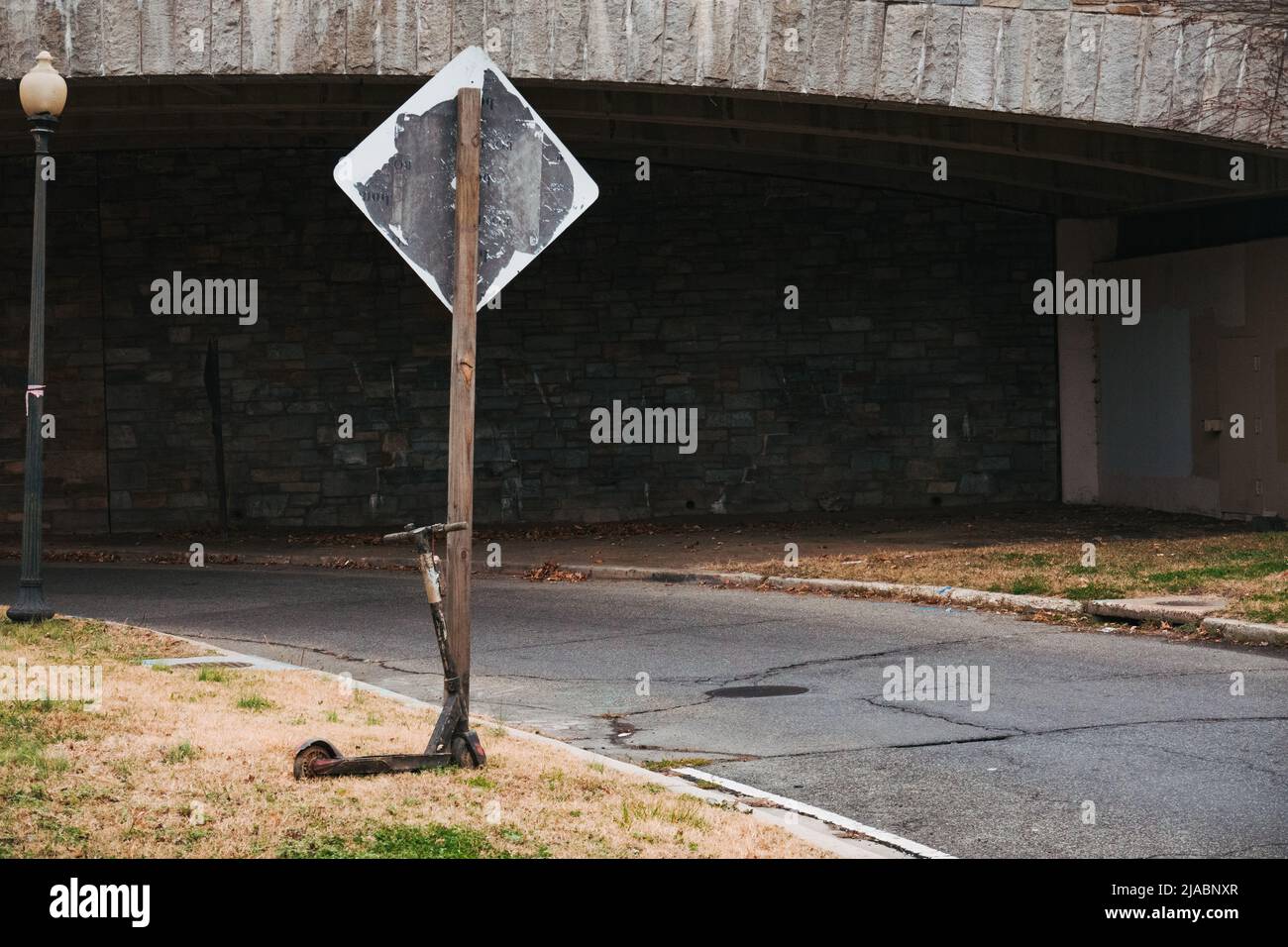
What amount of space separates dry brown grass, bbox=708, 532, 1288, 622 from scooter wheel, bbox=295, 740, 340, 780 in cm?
767

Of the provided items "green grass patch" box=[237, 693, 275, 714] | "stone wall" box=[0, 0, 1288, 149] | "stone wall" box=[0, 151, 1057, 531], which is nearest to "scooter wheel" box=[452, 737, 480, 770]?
"green grass patch" box=[237, 693, 275, 714]

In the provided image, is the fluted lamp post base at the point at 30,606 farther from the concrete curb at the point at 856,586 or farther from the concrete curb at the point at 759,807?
the concrete curb at the point at 856,586

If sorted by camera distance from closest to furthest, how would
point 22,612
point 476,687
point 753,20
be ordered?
point 476,687
point 22,612
point 753,20

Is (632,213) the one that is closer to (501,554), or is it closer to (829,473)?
(829,473)

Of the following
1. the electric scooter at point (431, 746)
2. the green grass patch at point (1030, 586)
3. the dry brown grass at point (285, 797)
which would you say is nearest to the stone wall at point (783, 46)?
the green grass patch at point (1030, 586)

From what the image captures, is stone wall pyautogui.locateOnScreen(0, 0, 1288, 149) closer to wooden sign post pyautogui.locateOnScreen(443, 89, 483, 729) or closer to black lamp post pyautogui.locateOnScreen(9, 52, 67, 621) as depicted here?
black lamp post pyautogui.locateOnScreen(9, 52, 67, 621)

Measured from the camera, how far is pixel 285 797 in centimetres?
641

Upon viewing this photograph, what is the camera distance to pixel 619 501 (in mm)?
22438

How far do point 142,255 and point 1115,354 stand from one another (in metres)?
13.7

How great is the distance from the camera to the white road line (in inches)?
244

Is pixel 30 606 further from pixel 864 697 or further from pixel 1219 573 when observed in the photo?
pixel 1219 573

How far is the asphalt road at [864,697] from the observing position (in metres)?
6.80

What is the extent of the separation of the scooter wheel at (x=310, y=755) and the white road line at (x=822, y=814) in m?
1.76

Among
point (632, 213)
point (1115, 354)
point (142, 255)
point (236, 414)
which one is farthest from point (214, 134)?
point (1115, 354)
